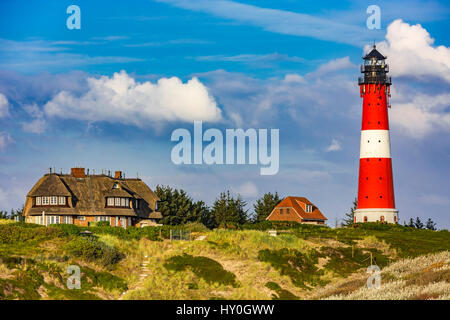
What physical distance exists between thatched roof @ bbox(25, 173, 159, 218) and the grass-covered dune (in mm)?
16459

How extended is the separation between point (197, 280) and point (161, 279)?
2436 millimetres

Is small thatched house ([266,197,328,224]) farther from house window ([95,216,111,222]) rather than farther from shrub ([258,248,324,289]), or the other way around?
shrub ([258,248,324,289])

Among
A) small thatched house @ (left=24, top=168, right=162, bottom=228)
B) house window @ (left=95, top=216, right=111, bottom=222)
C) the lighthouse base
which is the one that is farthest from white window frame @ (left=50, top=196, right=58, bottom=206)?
the lighthouse base

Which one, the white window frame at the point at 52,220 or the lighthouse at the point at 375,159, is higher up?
the lighthouse at the point at 375,159

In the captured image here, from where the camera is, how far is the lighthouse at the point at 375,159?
3258 inches

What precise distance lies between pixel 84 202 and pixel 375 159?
110 ft

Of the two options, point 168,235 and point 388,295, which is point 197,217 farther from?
point 388,295

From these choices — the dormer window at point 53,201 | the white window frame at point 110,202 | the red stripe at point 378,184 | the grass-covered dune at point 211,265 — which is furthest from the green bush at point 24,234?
the red stripe at point 378,184

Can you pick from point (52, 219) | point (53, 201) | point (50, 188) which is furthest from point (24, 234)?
point (50, 188)

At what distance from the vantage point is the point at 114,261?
167ft

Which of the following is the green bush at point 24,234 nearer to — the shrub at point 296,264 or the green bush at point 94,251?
the green bush at point 94,251

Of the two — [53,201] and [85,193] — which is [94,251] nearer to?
[53,201]

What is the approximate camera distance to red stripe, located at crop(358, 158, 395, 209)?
82.7 meters
